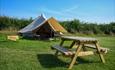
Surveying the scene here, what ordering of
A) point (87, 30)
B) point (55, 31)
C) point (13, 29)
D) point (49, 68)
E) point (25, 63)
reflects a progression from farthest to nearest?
point (87, 30)
point (13, 29)
point (55, 31)
point (25, 63)
point (49, 68)

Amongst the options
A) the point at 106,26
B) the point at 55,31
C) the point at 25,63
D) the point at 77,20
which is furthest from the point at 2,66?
the point at 106,26

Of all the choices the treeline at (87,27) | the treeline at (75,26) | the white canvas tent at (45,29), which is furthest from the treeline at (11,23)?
the white canvas tent at (45,29)

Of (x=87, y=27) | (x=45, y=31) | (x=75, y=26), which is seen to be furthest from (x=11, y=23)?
(x=87, y=27)

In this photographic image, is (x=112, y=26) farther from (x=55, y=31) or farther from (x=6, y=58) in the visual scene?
(x=6, y=58)

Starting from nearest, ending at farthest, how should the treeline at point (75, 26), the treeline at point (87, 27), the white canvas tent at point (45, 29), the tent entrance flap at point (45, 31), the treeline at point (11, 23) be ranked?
the white canvas tent at point (45, 29) < the tent entrance flap at point (45, 31) < the treeline at point (11, 23) < the treeline at point (75, 26) < the treeline at point (87, 27)

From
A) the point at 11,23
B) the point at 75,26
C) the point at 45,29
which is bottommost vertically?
the point at 45,29

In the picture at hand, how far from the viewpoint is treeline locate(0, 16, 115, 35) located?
2498 cm

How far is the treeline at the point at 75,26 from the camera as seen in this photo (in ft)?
82.0

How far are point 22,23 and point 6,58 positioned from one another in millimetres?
19261

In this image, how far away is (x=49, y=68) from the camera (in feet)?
18.3

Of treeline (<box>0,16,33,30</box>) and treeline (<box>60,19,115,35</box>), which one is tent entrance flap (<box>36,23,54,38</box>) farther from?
treeline (<box>60,19,115,35</box>)

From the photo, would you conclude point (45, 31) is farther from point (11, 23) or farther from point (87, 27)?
point (87, 27)

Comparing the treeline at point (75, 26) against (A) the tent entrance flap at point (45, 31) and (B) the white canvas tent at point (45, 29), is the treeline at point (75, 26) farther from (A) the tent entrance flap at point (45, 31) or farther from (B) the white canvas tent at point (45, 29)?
(A) the tent entrance flap at point (45, 31)

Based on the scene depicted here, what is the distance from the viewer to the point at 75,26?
28.1 meters
